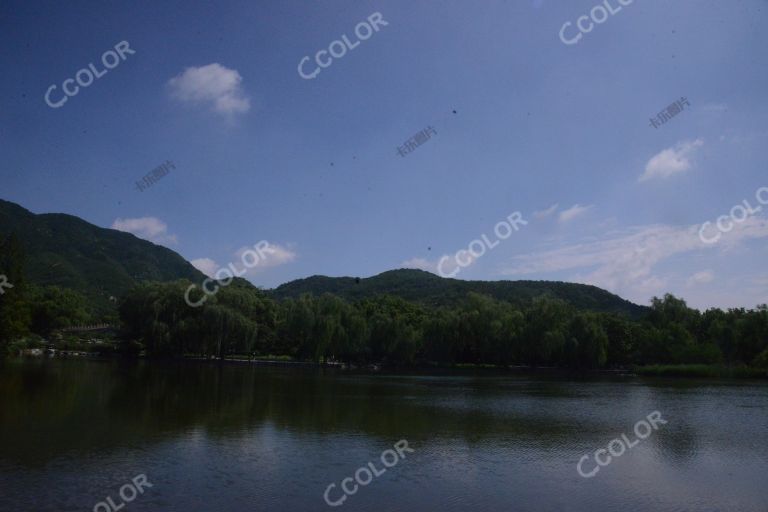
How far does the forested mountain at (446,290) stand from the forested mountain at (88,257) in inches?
1326

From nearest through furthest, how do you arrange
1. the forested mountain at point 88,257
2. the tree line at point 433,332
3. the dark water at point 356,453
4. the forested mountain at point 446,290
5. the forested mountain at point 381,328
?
the dark water at point 356,453, the forested mountain at point 381,328, the tree line at point 433,332, the forested mountain at point 88,257, the forested mountain at point 446,290

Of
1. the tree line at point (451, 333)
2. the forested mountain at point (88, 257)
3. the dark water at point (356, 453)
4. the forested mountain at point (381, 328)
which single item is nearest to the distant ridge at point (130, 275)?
the forested mountain at point (88, 257)

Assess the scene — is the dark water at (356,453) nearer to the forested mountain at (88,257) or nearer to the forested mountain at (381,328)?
the forested mountain at (381,328)

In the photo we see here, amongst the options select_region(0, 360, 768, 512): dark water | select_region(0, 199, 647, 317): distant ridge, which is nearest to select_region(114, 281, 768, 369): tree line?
select_region(0, 360, 768, 512): dark water

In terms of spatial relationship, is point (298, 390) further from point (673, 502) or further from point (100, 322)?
point (100, 322)

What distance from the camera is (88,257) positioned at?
14088cm

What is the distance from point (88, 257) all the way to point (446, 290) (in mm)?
88560

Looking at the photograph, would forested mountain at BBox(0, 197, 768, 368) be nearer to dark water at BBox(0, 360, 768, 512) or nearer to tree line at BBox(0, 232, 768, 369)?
tree line at BBox(0, 232, 768, 369)

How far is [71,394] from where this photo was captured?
79.0 ft

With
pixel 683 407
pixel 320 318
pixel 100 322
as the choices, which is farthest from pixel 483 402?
pixel 100 322

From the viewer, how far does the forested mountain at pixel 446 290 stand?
121812 mm

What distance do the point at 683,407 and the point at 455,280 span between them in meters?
128

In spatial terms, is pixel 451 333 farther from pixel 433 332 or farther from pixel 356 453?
pixel 356 453

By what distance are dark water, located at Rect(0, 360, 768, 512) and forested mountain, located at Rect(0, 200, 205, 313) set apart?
93.3 meters
